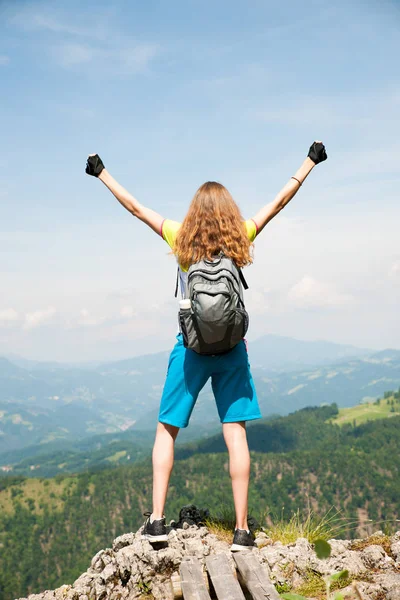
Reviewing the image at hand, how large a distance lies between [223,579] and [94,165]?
3.59m

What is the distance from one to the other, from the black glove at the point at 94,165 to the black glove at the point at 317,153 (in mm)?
2014

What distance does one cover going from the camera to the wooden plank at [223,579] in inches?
115

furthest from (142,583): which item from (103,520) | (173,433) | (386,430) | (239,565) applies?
(386,430)

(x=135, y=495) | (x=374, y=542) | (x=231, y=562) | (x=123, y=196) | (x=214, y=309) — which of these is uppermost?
(x=123, y=196)

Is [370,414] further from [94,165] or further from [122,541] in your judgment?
[94,165]

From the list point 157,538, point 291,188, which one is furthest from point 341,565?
point 291,188

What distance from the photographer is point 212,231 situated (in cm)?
396

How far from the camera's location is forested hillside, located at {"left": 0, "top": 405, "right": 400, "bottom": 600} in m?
124

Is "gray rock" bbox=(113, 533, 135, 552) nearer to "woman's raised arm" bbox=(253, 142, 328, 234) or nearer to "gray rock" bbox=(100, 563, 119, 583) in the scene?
"gray rock" bbox=(100, 563, 119, 583)

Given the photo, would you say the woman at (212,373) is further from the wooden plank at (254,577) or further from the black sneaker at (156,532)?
the wooden plank at (254,577)

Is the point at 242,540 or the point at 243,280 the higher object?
the point at 243,280

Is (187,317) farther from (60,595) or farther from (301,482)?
(301,482)

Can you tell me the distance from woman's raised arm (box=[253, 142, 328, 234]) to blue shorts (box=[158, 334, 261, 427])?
1.14 meters

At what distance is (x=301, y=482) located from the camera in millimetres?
136875
